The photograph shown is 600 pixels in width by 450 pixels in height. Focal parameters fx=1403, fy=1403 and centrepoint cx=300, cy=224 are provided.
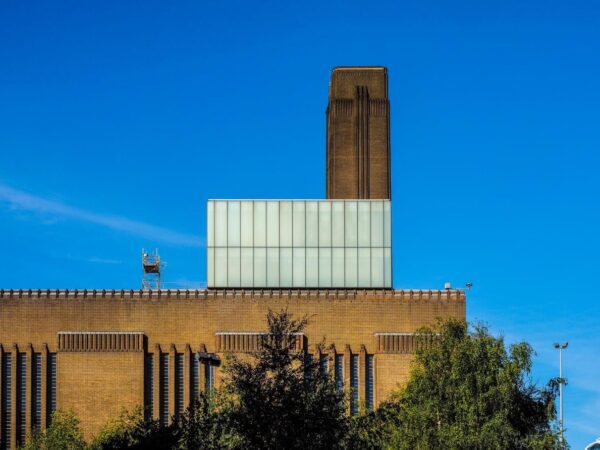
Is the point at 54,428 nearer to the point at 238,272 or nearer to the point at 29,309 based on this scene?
the point at 29,309

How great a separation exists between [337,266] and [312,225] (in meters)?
3.17

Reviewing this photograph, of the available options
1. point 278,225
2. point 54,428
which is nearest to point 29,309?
point 54,428

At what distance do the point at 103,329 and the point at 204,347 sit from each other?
6.51 m

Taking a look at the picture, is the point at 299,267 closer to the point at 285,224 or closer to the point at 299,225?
the point at 299,225

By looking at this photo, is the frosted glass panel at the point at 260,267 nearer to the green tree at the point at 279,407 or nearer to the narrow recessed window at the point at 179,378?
the narrow recessed window at the point at 179,378

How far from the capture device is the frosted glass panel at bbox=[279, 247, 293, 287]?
92.1 meters

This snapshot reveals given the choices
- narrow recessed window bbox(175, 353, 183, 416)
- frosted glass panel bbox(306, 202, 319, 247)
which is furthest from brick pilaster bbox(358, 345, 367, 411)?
narrow recessed window bbox(175, 353, 183, 416)

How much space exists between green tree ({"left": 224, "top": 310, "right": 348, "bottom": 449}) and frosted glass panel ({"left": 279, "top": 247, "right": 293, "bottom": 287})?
41689 mm

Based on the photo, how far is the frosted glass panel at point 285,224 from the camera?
92500mm

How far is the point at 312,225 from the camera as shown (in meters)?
92.5

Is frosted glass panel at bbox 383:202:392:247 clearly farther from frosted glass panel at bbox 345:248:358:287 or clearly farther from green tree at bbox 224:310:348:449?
green tree at bbox 224:310:348:449

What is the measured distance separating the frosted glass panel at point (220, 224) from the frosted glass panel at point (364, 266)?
29.5ft

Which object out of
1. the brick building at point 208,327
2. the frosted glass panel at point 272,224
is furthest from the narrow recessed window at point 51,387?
the frosted glass panel at point 272,224

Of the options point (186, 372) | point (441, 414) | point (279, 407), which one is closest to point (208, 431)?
point (279, 407)
